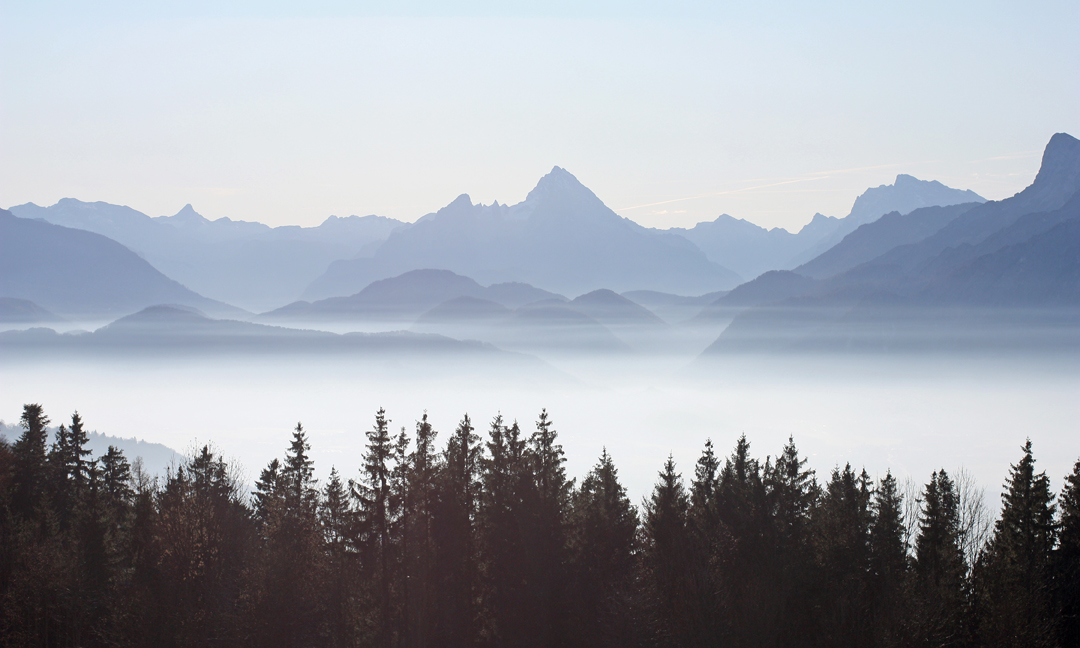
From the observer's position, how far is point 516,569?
1982 inches

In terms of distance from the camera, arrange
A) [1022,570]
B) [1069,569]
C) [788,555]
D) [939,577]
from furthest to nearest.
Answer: [939,577] → [788,555] → [1069,569] → [1022,570]

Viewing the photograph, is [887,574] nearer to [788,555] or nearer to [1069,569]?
[788,555]

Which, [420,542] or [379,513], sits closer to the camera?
[379,513]

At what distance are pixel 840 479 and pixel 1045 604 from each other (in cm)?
2319

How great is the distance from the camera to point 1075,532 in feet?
168

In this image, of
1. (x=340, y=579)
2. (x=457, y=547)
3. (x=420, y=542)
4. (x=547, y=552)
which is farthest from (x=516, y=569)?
(x=340, y=579)

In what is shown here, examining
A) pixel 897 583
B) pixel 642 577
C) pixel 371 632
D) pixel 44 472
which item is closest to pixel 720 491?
pixel 642 577

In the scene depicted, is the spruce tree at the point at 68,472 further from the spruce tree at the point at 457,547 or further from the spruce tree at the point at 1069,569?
the spruce tree at the point at 1069,569

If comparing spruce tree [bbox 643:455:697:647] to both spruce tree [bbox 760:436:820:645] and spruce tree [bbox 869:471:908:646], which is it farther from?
spruce tree [bbox 869:471:908:646]

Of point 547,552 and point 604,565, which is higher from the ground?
point 547,552

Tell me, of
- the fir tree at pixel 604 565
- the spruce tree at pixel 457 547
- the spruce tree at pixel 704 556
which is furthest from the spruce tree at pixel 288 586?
the spruce tree at pixel 704 556

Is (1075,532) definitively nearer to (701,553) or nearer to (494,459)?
(701,553)

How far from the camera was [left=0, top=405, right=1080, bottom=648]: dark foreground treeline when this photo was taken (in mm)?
45594

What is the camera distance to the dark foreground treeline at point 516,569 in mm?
45594
